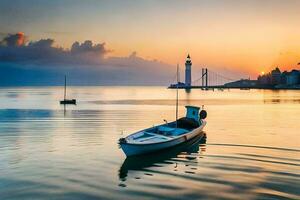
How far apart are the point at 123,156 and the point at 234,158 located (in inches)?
313

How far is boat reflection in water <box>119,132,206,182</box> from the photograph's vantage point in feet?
73.3

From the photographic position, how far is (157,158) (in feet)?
82.5

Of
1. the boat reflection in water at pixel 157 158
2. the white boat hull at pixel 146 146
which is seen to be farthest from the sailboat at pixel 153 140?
the boat reflection in water at pixel 157 158

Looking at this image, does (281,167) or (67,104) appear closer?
(281,167)

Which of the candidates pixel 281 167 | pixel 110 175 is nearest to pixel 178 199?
pixel 110 175

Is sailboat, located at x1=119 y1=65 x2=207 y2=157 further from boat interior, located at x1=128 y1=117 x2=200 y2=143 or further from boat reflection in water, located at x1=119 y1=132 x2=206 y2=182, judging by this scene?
boat reflection in water, located at x1=119 y1=132 x2=206 y2=182

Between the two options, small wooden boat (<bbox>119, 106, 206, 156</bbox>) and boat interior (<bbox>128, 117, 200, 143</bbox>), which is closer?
small wooden boat (<bbox>119, 106, 206, 156</bbox>)

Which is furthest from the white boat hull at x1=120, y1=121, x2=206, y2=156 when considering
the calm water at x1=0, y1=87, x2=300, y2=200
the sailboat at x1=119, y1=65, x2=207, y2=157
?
the calm water at x1=0, y1=87, x2=300, y2=200

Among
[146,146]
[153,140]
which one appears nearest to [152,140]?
[153,140]

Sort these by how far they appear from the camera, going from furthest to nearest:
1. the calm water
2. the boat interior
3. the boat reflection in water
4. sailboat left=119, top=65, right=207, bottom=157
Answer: the boat interior, sailboat left=119, top=65, right=207, bottom=157, the boat reflection in water, the calm water

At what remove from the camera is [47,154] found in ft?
88.0

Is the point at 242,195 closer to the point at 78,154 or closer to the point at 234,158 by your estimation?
the point at 234,158

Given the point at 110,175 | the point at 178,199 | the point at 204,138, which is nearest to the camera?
the point at 178,199

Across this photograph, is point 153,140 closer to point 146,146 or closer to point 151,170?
point 146,146
